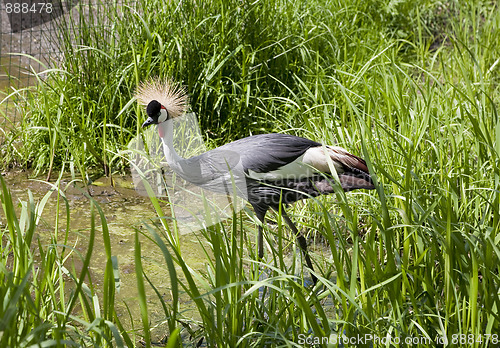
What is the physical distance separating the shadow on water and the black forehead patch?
21.0 inches

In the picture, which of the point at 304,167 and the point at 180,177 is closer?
the point at 304,167

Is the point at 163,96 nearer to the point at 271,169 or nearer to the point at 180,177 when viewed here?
the point at 180,177

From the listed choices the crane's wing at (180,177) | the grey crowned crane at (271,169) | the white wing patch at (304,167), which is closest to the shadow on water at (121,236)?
the crane's wing at (180,177)

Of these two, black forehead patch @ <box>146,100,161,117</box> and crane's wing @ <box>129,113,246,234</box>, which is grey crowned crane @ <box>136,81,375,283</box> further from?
crane's wing @ <box>129,113,246,234</box>

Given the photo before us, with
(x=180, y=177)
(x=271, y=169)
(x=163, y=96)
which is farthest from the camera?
(x=180, y=177)

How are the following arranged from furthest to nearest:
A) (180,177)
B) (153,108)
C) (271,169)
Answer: (180,177), (153,108), (271,169)

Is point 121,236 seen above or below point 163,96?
below

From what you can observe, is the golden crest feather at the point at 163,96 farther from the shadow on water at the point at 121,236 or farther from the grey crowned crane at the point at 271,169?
the shadow on water at the point at 121,236

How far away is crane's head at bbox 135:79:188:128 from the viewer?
2.96 m

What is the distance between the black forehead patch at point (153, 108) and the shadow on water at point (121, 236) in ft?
1.75

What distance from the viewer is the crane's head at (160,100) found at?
296cm

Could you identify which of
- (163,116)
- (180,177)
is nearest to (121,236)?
(180,177)

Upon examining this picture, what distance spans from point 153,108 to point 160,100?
16 cm

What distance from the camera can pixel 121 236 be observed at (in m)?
2.95
